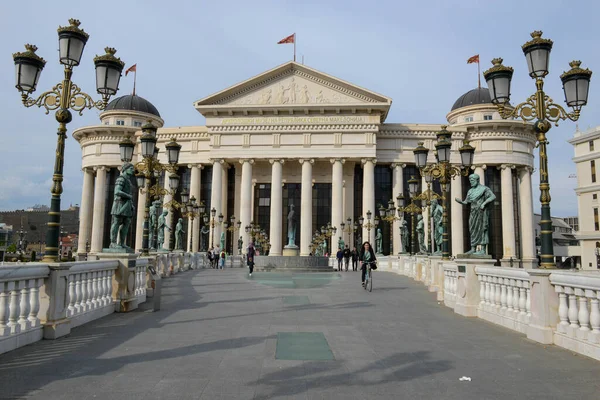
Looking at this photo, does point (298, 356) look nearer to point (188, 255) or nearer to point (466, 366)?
point (466, 366)

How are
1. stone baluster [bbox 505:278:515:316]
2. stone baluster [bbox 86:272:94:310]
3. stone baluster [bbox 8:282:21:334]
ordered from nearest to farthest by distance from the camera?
stone baluster [bbox 8:282:21:334]
stone baluster [bbox 505:278:515:316]
stone baluster [bbox 86:272:94:310]

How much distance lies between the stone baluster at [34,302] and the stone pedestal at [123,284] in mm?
3843

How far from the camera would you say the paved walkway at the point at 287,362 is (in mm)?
5285

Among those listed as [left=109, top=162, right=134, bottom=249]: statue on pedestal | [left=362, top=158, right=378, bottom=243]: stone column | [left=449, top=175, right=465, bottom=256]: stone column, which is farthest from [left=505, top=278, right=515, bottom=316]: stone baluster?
[left=449, top=175, right=465, bottom=256]: stone column

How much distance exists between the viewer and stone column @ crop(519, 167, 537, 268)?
56.8 metres

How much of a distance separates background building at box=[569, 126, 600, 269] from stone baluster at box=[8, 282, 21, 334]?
73590 millimetres

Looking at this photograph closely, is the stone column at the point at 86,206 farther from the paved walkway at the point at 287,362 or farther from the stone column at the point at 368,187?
the paved walkway at the point at 287,362

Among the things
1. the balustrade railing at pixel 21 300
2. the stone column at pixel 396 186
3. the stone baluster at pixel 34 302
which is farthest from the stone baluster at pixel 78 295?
the stone column at pixel 396 186

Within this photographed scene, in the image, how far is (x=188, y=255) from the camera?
1480 inches

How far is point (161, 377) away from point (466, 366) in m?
4.23

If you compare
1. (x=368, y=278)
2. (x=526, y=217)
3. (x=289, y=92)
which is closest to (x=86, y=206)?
(x=289, y=92)

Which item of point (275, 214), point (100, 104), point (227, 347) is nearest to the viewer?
point (227, 347)

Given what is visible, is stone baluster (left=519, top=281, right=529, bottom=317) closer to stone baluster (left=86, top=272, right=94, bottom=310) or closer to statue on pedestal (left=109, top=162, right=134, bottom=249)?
stone baluster (left=86, top=272, right=94, bottom=310)

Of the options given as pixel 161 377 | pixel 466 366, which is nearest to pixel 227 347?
pixel 161 377
